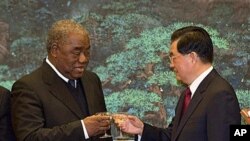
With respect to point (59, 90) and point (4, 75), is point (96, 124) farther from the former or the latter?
point (4, 75)

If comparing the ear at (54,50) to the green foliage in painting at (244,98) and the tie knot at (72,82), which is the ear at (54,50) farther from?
the green foliage in painting at (244,98)

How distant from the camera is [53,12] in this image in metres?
3.90

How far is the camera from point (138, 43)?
389 centimetres

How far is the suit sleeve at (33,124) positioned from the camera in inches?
116

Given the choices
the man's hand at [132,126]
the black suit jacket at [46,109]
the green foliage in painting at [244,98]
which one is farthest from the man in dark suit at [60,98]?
the green foliage in painting at [244,98]

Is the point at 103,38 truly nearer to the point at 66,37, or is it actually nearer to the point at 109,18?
the point at 109,18

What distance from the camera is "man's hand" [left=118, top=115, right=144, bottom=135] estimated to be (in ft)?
10.3

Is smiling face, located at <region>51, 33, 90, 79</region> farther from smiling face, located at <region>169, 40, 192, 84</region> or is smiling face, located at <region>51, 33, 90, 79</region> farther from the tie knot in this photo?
smiling face, located at <region>169, 40, 192, 84</region>

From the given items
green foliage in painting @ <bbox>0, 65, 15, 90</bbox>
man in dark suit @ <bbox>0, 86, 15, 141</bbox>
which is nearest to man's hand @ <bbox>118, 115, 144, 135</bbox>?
man in dark suit @ <bbox>0, 86, 15, 141</bbox>

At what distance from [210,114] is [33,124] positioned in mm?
987

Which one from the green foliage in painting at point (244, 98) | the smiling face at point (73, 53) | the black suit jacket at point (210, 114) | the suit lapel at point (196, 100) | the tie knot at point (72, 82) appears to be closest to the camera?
the black suit jacket at point (210, 114)

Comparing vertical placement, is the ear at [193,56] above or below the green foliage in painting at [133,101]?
above

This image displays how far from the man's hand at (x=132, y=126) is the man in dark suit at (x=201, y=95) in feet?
1.00

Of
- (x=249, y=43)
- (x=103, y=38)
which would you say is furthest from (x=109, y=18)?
(x=249, y=43)
